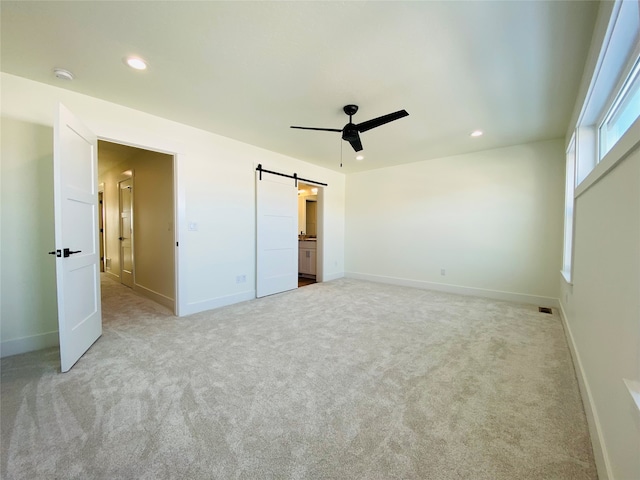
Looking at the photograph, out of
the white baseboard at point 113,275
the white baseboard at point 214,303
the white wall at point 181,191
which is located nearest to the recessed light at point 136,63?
the white wall at point 181,191

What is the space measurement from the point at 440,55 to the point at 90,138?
3.26 m

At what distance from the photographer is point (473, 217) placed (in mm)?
4402

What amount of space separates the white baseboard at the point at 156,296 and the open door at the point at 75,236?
0.99 m

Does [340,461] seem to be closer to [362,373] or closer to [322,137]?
[362,373]

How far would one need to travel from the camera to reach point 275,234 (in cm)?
449

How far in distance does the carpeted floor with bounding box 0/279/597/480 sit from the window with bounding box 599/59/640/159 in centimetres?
188

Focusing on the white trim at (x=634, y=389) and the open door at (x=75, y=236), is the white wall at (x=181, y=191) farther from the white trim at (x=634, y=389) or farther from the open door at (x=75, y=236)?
the white trim at (x=634, y=389)

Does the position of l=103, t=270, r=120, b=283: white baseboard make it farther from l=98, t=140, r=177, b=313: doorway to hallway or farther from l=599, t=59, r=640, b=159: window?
l=599, t=59, r=640, b=159: window

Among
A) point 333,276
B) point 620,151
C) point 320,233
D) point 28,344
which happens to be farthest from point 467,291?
point 28,344

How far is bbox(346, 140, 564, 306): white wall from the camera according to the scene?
150 inches

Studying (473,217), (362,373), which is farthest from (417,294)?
(362,373)

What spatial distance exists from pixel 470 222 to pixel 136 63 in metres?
4.88

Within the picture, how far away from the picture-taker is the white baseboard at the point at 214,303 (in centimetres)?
337

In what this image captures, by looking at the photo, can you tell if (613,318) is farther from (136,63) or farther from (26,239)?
(26,239)
